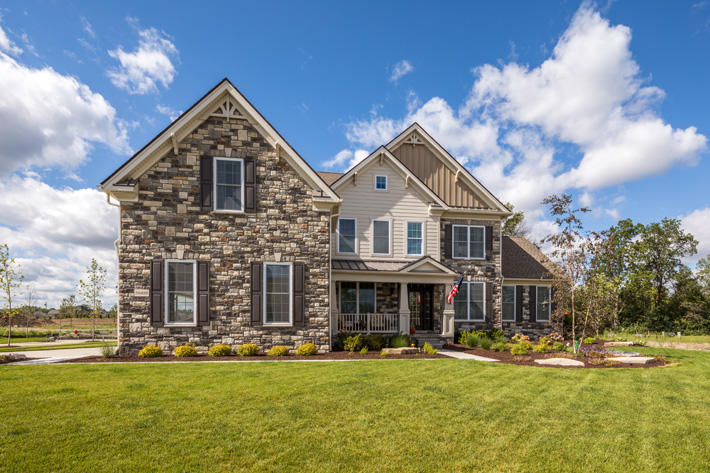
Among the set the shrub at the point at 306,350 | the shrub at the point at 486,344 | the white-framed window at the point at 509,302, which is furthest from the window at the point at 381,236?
the white-framed window at the point at 509,302

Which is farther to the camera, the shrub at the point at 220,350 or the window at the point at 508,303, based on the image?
the window at the point at 508,303

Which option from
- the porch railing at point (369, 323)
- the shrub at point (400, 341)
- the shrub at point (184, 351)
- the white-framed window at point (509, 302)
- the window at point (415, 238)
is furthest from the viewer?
the white-framed window at point (509, 302)

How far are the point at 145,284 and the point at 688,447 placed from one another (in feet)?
44.8

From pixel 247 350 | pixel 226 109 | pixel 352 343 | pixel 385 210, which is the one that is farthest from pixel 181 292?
pixel 385 210

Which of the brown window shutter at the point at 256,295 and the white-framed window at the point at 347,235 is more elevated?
the white-framed window at the point at 347,235

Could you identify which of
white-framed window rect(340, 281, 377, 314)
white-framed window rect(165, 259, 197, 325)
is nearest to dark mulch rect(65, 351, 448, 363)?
white-framed window rect(165, 259, 197, 325)

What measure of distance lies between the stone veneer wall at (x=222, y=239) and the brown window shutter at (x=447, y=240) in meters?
7.15

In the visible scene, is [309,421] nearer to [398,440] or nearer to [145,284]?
[398,440]

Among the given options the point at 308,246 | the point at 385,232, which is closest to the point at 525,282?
the point at 385,232

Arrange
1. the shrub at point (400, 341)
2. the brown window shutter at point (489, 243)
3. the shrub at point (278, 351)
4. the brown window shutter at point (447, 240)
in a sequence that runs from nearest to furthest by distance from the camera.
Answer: the shrub at point (278, 351) < the shrub at point (400, 341) < the brown window shutter at point (447, 240) < the brown window shutter at point (489, 243)

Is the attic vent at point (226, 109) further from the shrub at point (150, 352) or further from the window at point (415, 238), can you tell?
the window at point (415, 238)

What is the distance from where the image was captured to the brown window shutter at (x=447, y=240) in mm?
19047

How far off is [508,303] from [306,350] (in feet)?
38.7

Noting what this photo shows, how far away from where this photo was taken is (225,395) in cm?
747
